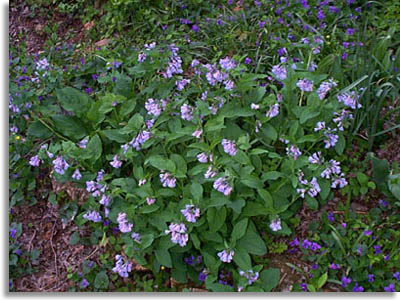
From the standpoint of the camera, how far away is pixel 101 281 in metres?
2.48

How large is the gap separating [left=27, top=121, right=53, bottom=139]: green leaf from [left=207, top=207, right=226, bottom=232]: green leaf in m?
1.10

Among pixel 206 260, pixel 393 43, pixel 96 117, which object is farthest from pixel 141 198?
pixel 393 43

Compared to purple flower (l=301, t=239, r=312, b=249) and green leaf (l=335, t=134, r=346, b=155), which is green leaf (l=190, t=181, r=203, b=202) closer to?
purple flower (l=301, t=239, r=312, b=249)

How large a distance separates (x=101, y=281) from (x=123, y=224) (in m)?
0.35

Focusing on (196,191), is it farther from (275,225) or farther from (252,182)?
(275,225)

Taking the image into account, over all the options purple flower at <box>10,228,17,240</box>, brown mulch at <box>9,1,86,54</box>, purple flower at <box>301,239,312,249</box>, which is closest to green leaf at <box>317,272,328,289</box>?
purple flower at <box>301,239,312,249</box>

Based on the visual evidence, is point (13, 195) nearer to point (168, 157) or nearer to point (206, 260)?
point (168, 157)

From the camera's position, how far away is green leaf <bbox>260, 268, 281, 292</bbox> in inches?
91.7

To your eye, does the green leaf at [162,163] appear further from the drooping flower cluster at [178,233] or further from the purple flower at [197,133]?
the drooping flower cluster at [178,233]

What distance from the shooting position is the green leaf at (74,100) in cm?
286

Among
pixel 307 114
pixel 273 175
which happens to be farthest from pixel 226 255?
pixel 307 114

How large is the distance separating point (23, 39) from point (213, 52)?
177cm

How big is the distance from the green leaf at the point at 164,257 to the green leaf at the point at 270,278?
0.43 m

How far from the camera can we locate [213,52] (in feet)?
11.1
